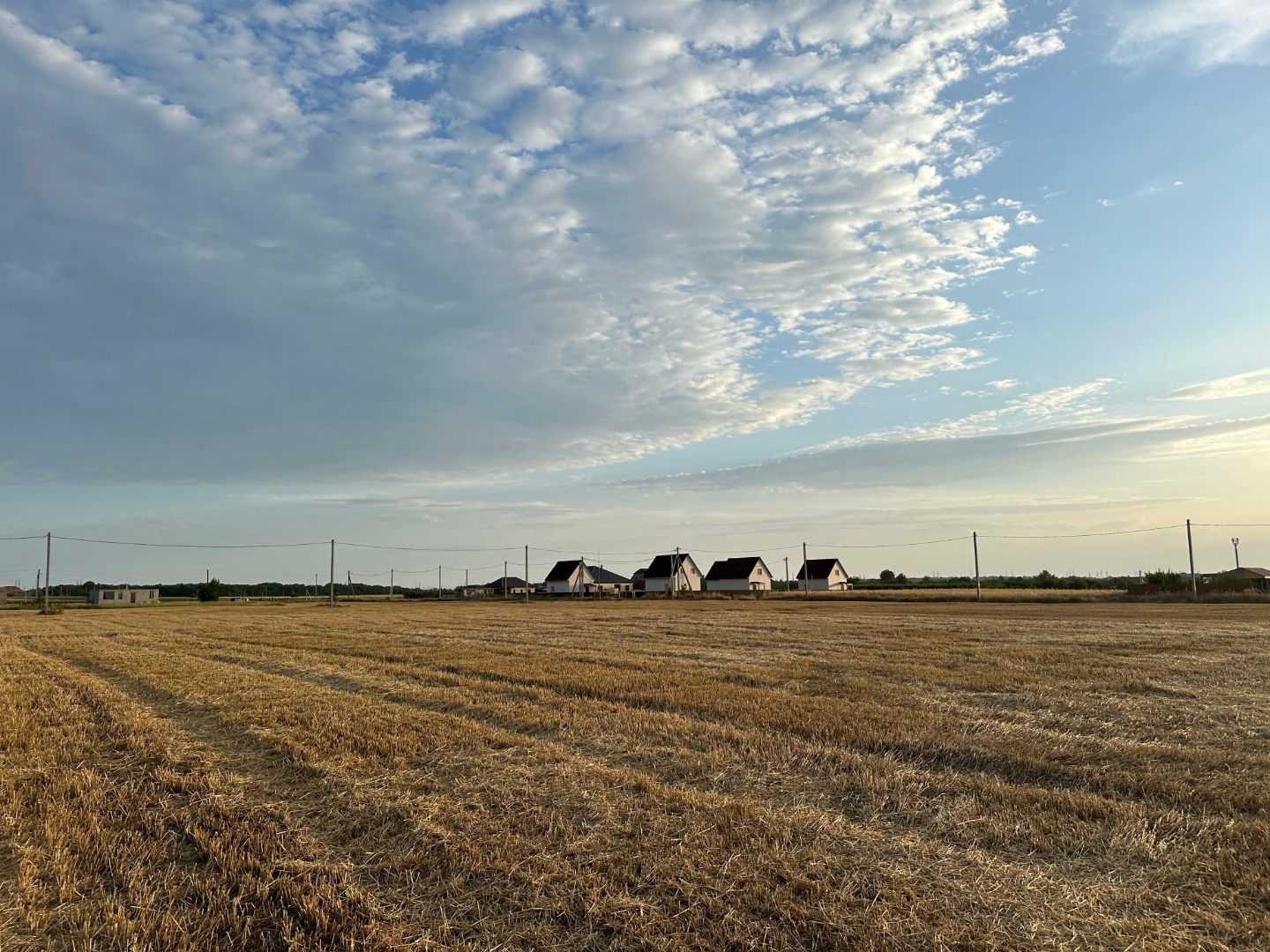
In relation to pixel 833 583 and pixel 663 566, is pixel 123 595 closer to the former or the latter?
pixel 663 566

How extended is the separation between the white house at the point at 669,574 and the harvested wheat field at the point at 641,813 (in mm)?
104218

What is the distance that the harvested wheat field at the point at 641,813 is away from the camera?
4.57 metres

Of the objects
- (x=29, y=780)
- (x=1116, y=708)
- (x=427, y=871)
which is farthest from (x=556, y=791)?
(x=1116, y=708)

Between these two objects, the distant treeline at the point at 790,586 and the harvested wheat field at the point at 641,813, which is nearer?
the harvested wheat field at the point at 641,813

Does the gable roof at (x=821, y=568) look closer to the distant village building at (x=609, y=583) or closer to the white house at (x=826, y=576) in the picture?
the white house at (x=826, y=576)

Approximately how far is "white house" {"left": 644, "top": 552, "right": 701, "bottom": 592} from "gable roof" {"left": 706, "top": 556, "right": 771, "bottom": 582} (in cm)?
292

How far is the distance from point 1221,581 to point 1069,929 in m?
71.8

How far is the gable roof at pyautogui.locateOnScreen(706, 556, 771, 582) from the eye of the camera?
11906cm

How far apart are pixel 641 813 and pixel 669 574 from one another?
112289 mm

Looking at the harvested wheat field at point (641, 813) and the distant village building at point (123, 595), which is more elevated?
the harvested wheat field at point (641, 813)

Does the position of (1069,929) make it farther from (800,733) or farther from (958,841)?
(800,733)

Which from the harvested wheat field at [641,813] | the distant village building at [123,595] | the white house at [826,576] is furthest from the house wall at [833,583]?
the distant village building at [123,595]

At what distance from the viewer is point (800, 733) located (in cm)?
938

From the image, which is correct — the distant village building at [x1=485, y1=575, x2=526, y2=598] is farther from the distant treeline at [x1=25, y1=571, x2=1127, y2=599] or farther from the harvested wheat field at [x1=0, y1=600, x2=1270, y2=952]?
the harvested wheat field at [x1=0, y1=600, x2=1270, y2=952]
